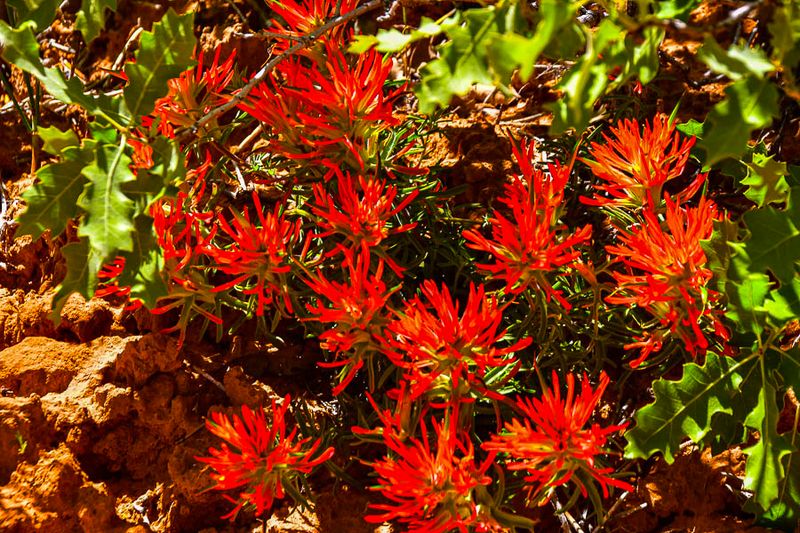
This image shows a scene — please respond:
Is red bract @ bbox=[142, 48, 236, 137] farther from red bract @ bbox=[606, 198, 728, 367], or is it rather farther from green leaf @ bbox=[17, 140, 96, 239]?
red bract @ bbox=[606, 198, 728, 367]

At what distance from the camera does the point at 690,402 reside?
4.17 feet

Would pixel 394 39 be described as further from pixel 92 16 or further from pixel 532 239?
pixel 92 16

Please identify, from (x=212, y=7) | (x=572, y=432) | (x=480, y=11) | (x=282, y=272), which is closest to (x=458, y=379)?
(x=572, y=432)

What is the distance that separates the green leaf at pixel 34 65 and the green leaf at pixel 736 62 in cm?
85

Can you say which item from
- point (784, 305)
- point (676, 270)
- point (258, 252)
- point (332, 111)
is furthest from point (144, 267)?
point (784, 305)

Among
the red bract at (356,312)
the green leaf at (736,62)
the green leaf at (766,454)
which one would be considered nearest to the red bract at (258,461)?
the red bract at (356,312)

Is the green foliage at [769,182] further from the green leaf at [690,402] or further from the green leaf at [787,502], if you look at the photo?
the green leaf at [787,502]

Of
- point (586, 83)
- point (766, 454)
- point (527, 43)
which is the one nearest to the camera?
point (527, 43)

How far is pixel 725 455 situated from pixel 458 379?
590mm

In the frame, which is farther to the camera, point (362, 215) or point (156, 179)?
point (362, 215)

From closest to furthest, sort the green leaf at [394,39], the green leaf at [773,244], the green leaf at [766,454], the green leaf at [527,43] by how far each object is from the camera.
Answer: the green leaf at [527,43] < the green leaf at [394,39] < the green leaf at [773,244] < the green leaf at [766,454]

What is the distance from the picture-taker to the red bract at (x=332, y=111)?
1.35 meters

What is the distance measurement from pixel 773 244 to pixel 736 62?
315 millimetres

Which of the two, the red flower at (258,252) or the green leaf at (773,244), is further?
the red flower at (258,252)
